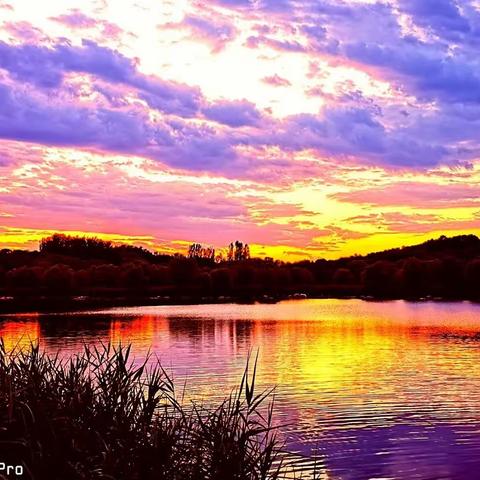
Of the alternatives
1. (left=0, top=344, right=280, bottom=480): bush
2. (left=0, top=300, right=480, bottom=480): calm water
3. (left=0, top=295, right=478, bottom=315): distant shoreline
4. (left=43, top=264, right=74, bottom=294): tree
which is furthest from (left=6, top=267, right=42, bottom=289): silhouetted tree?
(left=0, top=344, right=280, bottom=480): bush

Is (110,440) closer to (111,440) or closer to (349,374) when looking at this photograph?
(111,440)

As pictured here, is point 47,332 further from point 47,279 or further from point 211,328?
point 47,279

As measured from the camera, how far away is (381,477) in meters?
13.7

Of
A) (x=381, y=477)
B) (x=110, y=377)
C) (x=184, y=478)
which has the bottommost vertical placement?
(x=381, y=477)

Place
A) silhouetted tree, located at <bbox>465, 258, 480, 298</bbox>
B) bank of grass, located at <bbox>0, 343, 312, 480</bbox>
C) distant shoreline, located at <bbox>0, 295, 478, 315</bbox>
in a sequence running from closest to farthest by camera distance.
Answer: bank of grass, located at <bbox>0, 343, 312, 480</bbox>, distant shoreline, located at <bbox>0, 295, 478, 315</bbox>, silhouetted tree, located at <bbox>465, 258, 480, 298</bbox>

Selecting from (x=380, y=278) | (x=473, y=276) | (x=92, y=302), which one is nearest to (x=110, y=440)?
(x=92, y=302)

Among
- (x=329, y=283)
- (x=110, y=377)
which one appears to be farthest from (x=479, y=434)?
(x=329, y=283)

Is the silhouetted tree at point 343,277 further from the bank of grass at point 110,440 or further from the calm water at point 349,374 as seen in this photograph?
the bank of grass at point 110,440

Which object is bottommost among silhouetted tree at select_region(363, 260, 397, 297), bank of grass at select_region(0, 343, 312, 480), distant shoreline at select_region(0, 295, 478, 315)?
distant shoreline at select_region(0, 295, 478, 315)

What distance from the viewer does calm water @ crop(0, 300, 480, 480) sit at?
50.1ft

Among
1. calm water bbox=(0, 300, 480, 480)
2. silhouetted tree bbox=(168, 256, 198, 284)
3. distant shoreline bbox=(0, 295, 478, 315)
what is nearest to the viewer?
calm water bbox=(0, 300, 480, 480)

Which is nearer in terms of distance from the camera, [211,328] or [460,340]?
[460,340]

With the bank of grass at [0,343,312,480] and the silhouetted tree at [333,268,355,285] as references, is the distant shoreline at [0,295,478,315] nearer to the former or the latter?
the silhouetted tree at [333,268,355,285]

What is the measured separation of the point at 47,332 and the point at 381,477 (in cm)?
3419
